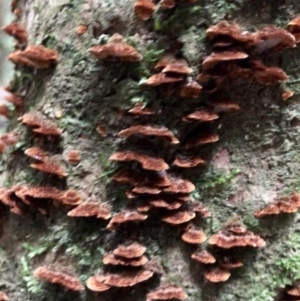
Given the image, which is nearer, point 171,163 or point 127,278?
point 127,278

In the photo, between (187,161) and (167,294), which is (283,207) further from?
(167,294)

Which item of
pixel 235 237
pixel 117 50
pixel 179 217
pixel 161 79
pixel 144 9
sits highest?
pixel 144 9

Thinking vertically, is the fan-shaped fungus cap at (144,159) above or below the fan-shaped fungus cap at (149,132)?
below

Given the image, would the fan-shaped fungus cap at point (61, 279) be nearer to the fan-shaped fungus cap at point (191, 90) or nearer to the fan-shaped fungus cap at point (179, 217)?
the fan-shaped fungus cap at point (179, 217)

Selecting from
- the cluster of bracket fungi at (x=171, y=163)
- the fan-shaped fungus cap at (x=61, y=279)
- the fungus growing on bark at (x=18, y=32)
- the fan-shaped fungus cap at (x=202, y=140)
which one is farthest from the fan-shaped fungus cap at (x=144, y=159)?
the fungus growing on bark at (x=18, y=32)

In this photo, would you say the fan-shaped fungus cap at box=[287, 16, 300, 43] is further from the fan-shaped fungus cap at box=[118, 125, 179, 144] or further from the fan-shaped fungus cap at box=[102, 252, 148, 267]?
the fan-shaped fungus cap at box=[102, 252, 148, 267]

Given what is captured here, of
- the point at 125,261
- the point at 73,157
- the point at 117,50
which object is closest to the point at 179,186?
the point at 125,261

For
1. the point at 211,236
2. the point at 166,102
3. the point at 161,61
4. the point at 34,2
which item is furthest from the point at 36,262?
the point at 34,2
